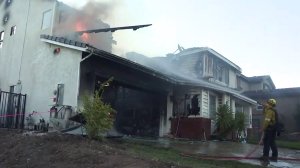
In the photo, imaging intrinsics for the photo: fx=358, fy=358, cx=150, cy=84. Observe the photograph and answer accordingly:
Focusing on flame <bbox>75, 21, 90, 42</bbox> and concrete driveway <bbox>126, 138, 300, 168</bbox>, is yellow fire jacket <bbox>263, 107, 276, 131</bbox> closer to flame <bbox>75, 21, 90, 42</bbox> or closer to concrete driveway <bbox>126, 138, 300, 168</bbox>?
concrete driveway <bbox>126, 138, 300, 168</bbox>

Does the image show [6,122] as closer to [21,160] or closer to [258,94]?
[21,160]

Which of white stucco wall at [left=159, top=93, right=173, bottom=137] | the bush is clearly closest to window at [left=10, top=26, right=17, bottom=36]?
white stucco wall at [left=159, top=93, right=173, bottom=137]

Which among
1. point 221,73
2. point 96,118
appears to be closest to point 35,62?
point 96,118

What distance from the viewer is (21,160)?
9.34 m

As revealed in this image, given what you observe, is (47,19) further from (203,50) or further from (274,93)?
(274,93)

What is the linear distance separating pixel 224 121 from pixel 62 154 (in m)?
11.3

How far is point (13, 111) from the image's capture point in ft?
55.7

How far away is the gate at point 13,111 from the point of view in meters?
16.7

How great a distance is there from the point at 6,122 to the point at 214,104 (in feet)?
35.6

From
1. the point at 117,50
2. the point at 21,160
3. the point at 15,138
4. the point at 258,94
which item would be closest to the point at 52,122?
the point at 15,138

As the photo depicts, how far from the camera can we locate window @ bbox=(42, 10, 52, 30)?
57.9 ft

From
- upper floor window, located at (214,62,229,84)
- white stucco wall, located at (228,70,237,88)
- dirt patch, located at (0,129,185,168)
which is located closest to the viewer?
dirt patch, located at (0,129,185,168)

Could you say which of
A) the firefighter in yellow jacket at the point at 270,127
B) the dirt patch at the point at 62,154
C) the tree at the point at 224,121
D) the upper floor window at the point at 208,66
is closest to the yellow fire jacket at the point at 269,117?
the firefighter in yellow jacket at the point at 270,127

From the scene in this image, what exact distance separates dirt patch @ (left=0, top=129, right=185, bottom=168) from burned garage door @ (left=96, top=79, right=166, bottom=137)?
739 cm
